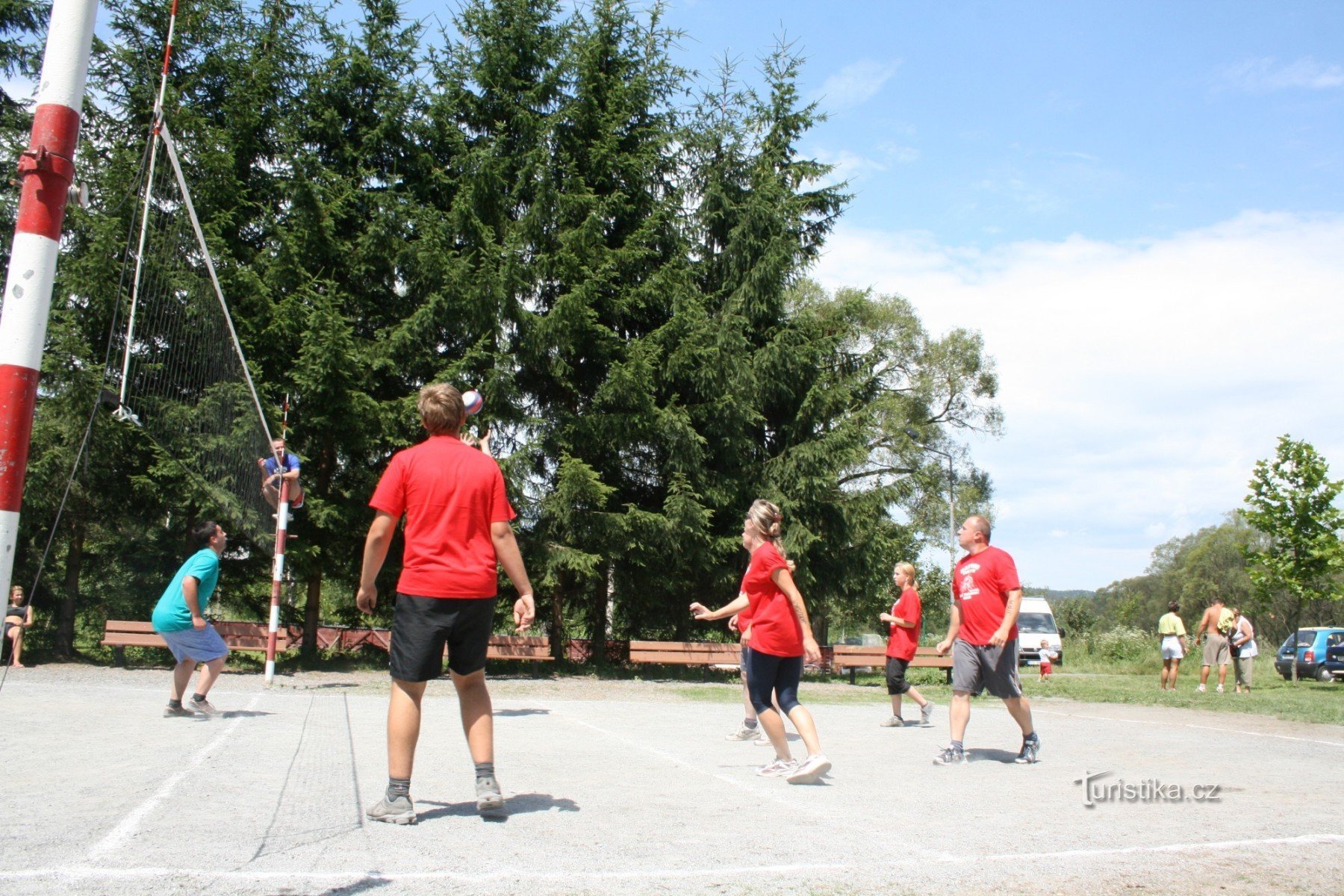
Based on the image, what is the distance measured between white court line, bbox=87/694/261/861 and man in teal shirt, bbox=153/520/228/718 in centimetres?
196

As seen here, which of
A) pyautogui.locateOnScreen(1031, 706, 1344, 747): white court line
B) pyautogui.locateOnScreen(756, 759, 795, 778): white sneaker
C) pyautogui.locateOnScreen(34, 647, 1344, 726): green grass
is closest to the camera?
pyautogui.locateOnScreen(756, 759, 795, 778): white sneaker

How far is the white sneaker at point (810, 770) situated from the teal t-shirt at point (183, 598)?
5.68 meters

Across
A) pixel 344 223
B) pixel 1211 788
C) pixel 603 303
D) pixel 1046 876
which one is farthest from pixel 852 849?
pixel 344 223

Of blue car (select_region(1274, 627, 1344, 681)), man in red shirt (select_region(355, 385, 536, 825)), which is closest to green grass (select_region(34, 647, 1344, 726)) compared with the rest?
blue car (select_region(1274, 627, 1344, 681))

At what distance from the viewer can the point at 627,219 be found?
22609 millimetres

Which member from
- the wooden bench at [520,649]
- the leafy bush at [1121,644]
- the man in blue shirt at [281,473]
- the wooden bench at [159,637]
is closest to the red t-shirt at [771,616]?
the man in blue shirt at [281,473]

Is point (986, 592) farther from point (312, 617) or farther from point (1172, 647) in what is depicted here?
point (1172, 647)

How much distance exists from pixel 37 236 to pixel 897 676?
9.82 m

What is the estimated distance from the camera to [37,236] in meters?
3.27

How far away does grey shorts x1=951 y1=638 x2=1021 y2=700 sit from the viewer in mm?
7840

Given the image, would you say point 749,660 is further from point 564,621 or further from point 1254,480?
point 1254,480

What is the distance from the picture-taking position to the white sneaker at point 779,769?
269 inches

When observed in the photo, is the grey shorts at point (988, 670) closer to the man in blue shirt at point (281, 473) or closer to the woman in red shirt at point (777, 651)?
the woman in red shirt at point (777, 651)

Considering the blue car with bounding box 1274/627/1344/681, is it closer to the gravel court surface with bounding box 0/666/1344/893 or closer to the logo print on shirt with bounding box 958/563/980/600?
the gravel court surface with bounding box 0/666/1344/893
